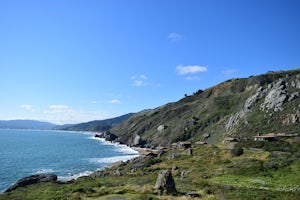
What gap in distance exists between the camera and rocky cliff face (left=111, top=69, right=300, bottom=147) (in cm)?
9294

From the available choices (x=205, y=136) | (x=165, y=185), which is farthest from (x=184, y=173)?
(x=205, y=136)

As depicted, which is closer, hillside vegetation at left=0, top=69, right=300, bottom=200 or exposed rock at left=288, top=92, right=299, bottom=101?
hillside vegetation at left=0, top=69, right=300, bottom=200

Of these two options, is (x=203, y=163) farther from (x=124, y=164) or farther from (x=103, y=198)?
(x=103, y=198)

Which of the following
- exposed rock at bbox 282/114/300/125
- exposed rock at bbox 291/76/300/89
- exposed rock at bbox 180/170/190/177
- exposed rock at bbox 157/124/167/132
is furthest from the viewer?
exposed rock at bbox 157/124/167/132

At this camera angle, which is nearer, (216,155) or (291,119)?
(216,155)

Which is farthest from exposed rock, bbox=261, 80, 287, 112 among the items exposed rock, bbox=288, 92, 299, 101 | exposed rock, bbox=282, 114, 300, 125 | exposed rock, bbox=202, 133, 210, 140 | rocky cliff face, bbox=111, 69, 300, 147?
exposed rock, bbox=202, 133, 210, 140

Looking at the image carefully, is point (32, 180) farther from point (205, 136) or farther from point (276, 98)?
point (276, 98)

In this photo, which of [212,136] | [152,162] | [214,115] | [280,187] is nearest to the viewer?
[280,187]

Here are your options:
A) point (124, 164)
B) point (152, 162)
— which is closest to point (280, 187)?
point (152, 162)

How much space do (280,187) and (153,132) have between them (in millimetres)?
144569

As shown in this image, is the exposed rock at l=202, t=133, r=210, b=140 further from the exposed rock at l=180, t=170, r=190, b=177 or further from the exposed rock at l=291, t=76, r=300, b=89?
the exposed rock at l=180, t=170, r=190, b=177

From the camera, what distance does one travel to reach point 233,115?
120m

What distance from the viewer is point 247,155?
54250mm

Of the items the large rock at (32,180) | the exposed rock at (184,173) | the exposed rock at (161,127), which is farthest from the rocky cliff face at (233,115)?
the large rock at (32,180)
